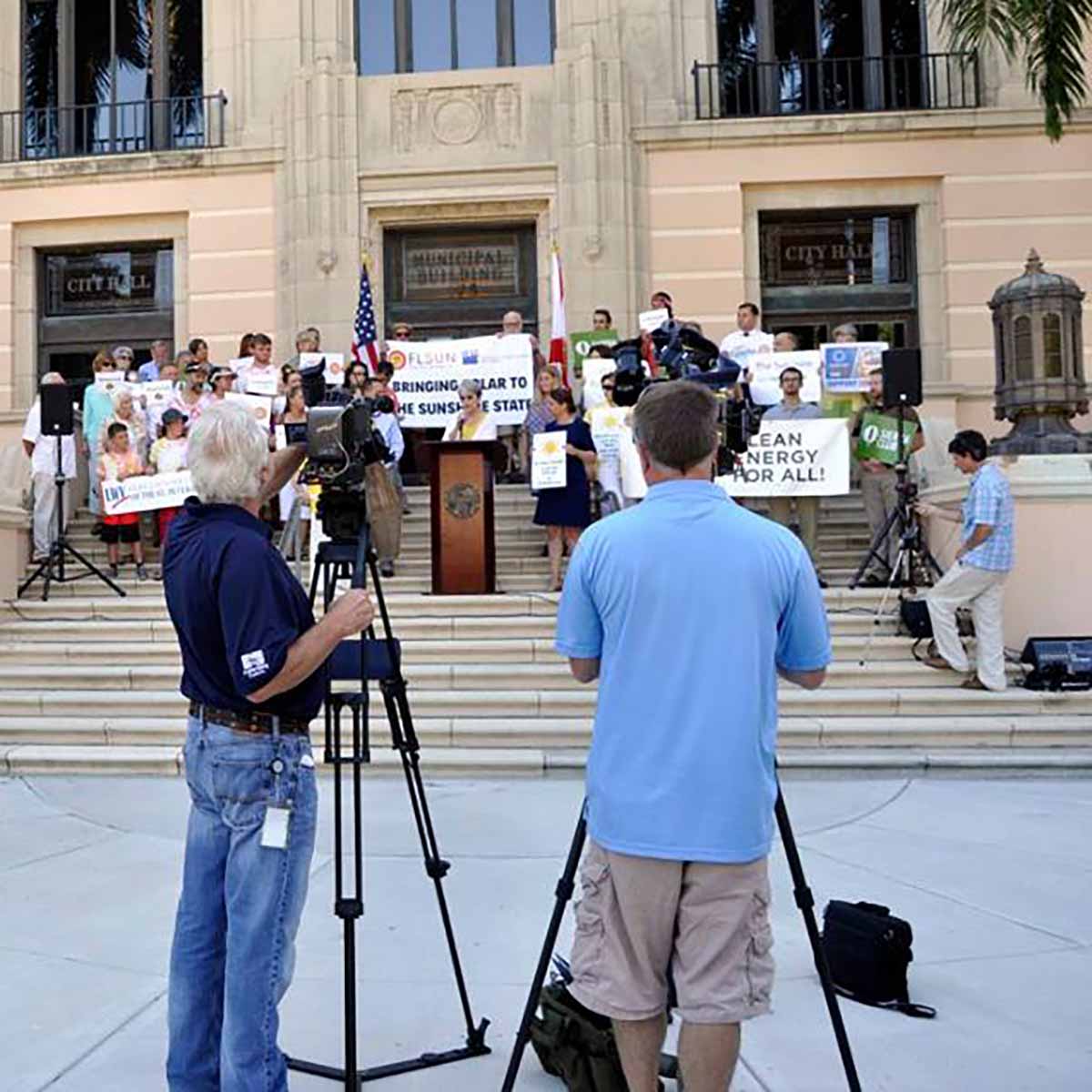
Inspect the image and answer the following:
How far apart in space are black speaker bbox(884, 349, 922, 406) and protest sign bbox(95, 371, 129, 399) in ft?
28.9

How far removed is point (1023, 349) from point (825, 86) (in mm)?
8534

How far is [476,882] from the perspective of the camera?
603 centimetres

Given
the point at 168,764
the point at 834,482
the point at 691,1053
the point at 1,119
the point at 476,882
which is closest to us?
the point at 691,1053

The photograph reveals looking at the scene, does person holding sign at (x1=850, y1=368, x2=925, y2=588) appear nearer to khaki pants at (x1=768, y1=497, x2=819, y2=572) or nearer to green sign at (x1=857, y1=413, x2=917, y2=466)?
green sign at (x1=857, y1=413, x2=917, y2=466)

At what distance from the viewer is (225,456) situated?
313cm

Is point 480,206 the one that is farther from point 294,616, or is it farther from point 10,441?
point 294,616

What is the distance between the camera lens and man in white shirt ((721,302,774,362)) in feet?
49.4

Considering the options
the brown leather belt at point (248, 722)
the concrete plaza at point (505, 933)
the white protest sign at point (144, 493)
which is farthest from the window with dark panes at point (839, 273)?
the brown leather belt at point (248, 722)

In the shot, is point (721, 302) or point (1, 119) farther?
point (1, 119)

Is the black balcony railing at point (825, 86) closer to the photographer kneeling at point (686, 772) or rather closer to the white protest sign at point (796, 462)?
the white protest sign at point (796, 462)

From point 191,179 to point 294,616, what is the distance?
17304mm

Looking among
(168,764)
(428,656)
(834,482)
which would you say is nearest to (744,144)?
(834,482)

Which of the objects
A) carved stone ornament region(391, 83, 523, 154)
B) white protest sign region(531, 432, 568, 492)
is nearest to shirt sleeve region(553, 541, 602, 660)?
white protest sign region(531, 432, 568, 492)

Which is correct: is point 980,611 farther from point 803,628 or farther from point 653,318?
point 803,628
